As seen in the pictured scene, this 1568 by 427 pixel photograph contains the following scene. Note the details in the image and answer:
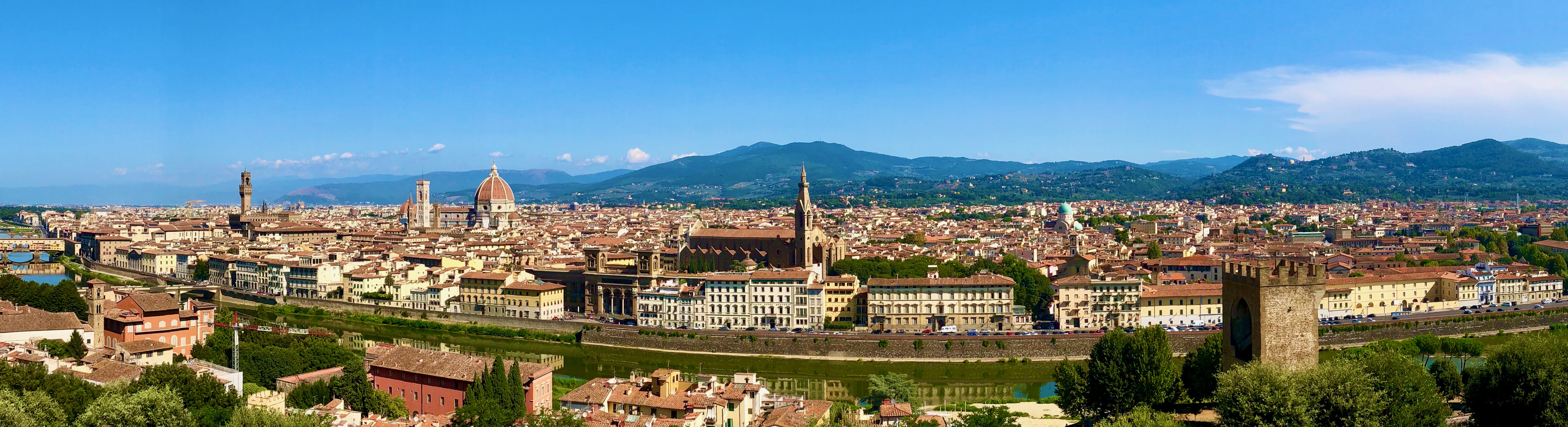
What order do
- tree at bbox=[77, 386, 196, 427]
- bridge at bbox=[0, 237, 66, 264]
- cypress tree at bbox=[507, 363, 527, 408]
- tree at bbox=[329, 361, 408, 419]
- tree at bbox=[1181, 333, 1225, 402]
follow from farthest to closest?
1. bridge at bbox=[0, 237, 66, 264]
2. tree at bbox=[329, 361, 408, 419]
3. tree at bbox=[1181, 333, 1225, 402]
4. cypress tree at bbox=[507, 363, 527, 408]
5. tree at bbox=[77, 386, 196, 427]

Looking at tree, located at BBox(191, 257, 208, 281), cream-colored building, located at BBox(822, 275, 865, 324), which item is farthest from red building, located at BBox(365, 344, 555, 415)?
tree, located at BBox(191, 257, 208, 281)

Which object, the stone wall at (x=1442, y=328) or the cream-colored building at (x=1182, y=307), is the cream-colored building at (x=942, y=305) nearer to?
the cream-colored building at (x=1182, y=307)

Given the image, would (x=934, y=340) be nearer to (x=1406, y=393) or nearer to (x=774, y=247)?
(x=774, y=247)

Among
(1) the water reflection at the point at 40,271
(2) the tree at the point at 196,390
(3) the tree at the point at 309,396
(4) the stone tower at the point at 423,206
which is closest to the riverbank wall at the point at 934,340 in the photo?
(3) the tree at the point at 309,396

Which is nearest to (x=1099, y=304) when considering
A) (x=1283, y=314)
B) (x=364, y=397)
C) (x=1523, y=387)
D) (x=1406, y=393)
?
(x=1523, y=387)

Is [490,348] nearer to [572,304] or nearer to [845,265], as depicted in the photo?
[572,304]

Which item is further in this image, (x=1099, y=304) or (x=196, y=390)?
(x=1099, y=304)

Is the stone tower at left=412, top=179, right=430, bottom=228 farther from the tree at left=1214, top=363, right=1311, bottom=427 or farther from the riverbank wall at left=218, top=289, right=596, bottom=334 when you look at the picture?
the tree at left=1214, top=363, right=1311, bottom=427
